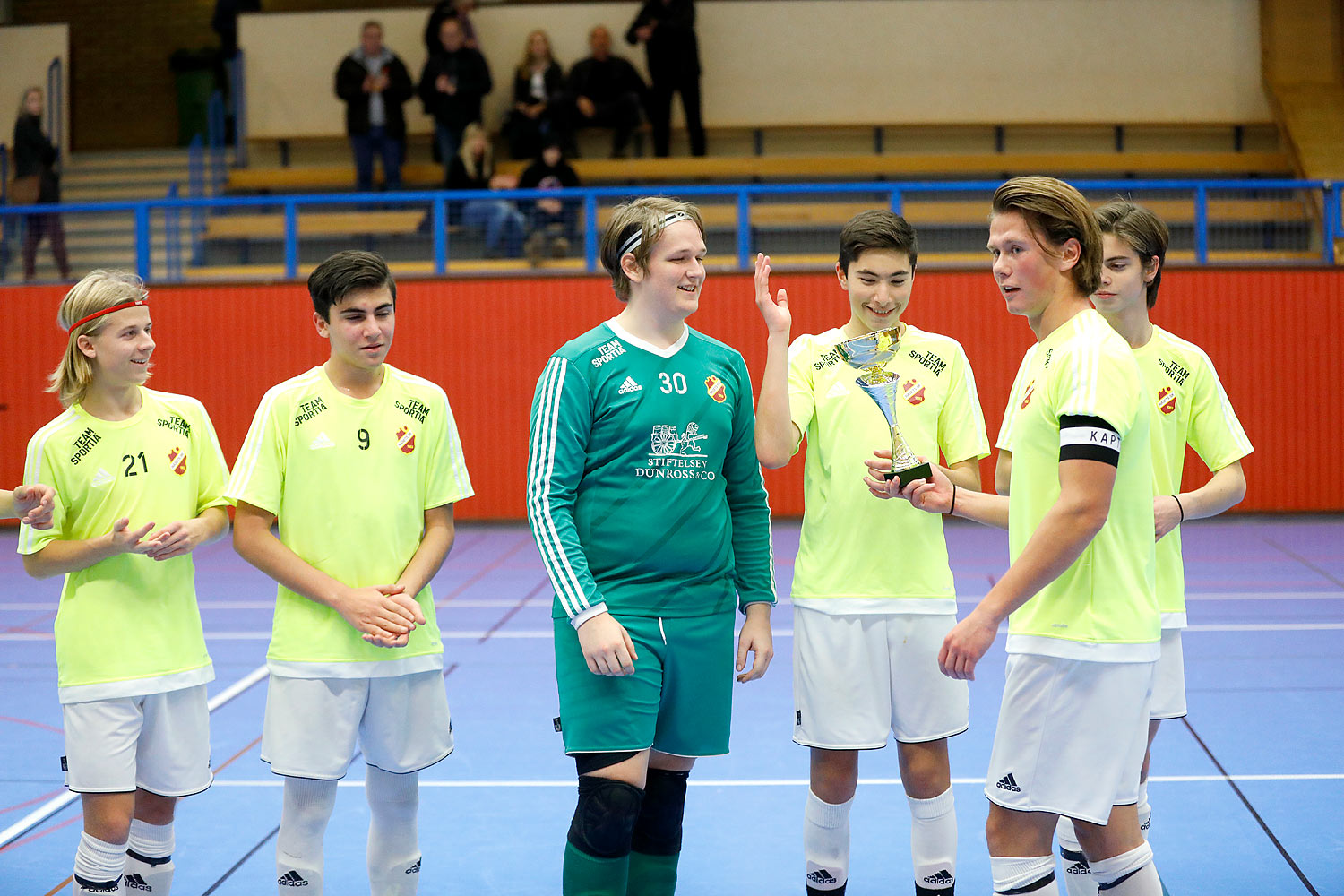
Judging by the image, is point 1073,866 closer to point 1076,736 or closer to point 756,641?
point 1076,736

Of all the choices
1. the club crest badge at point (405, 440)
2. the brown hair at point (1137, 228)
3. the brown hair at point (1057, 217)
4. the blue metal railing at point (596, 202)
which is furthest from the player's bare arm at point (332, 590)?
the blue metal railing at point (596, 202)

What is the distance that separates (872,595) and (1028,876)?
99 centimetres

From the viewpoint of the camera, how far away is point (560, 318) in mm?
12531

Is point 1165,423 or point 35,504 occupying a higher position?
point 1165,423

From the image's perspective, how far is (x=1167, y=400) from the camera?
379 centimetres

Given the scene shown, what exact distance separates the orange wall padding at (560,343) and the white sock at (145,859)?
9.02 meters

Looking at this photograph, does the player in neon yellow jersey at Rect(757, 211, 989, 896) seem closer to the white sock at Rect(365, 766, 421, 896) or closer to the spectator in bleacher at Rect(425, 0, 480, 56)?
the white sock at Rect(365, 766, 421, 896)

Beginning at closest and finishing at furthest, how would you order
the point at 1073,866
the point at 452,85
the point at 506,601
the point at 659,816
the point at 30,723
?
the point at 659,816 < the point at 1073,866 < the point at 30,723 < the point at 506,601 < the point at 452,85

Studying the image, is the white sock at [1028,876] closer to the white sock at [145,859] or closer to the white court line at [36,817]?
the white sock at [145,859]

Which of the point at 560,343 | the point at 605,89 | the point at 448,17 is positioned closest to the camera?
the point at 560,343

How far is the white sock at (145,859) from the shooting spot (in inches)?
137

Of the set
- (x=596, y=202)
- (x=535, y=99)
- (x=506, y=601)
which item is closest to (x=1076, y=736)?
(x=506, y=601)

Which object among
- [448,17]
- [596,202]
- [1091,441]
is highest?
[448,17]

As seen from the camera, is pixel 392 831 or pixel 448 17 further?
pixel 448 17
